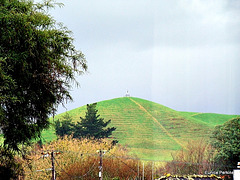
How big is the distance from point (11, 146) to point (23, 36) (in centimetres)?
227

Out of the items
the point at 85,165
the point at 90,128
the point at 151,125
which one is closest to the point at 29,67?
the point at 85,165

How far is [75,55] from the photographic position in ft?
25.1

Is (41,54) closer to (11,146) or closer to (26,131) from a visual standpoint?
(26,131)

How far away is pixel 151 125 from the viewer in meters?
20.3

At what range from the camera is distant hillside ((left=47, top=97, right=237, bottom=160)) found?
14086mm

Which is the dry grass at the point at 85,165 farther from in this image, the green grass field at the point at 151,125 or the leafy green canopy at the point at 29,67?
the leafy green canopy at the point at 29,67

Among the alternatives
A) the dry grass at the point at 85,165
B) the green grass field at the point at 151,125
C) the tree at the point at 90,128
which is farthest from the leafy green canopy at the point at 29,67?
the tree at the point at 90,128

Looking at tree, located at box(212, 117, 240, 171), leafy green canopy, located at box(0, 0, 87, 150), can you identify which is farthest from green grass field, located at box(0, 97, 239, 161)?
leafy green canopy, located at box(0, 0, 87, 150)

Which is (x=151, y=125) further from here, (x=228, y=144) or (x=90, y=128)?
(x=228, y=144)

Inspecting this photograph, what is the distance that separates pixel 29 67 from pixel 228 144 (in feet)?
21.2

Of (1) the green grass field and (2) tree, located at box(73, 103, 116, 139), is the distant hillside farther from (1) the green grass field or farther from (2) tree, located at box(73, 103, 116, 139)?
(2) tree, located at box(73, 103, 116, 139)

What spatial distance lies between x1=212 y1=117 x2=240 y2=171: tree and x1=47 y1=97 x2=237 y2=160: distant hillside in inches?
76.4

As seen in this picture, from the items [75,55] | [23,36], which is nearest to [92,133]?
[75,55]

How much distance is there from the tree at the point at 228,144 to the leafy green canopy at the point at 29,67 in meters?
5.33
